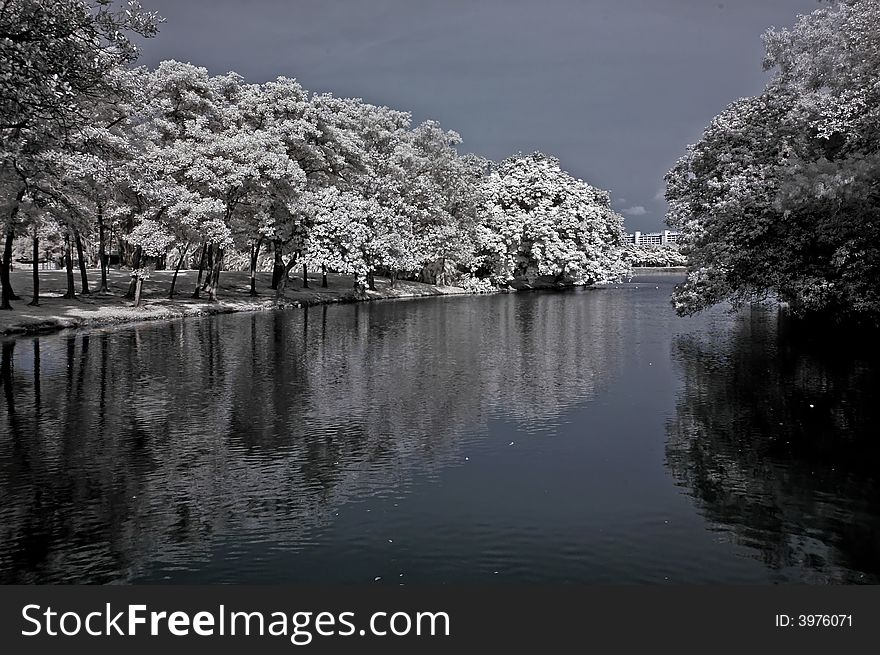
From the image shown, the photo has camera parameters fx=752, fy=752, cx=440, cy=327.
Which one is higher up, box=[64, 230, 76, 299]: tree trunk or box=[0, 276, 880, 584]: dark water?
box=[64, 230, 76, 299]: tree trunk

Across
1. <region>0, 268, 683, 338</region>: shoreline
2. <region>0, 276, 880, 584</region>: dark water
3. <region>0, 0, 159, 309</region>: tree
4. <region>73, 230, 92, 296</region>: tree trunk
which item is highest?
<region>0, 0, 159, 309</region>: tree

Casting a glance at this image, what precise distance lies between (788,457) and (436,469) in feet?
22.8

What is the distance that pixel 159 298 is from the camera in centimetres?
5291

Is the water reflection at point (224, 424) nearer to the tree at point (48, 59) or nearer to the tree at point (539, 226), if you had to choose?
the tree at point (48, 59)

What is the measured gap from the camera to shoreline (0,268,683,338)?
130 ft

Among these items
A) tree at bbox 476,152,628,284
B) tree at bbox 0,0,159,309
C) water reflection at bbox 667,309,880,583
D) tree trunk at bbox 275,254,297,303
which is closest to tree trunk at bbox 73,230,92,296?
tree trunk at bbox 275,254,297,303

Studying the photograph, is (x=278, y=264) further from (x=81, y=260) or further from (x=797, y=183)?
(x=797, y=183)

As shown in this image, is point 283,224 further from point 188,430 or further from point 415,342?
point 188,430

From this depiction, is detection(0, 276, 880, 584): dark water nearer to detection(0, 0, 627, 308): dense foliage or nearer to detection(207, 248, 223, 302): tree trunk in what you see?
detection(0, 0, 627, 308): dense foliage

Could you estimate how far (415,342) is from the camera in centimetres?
3406

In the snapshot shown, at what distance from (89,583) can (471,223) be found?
77.8 metres

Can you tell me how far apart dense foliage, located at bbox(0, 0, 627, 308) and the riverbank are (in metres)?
1.61

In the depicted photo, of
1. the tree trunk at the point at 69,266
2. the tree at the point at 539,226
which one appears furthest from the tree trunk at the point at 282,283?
the tree at the point at 539,226

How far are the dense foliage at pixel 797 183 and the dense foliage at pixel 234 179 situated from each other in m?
21.3
